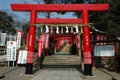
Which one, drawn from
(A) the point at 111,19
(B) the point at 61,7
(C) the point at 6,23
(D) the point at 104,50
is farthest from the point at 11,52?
(C) the point at 6,23

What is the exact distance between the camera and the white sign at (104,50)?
62.4ft

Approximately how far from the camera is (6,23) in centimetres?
6856

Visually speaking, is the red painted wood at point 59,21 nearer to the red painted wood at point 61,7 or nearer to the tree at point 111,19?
the red painted wood at point 61,7

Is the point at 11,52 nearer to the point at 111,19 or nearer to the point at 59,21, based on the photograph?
the point at 59,21

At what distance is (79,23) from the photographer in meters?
15.8

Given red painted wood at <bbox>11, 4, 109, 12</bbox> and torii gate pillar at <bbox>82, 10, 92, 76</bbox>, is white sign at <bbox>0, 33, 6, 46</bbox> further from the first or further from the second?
torii gate pillar at <bbox>82, 10, 92, 76</bbox>

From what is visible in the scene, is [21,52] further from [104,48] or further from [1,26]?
[1,26]

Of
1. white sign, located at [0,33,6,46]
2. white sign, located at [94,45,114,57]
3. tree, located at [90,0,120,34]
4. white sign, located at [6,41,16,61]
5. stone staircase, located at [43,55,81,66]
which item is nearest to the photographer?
white sign, located at [94,45,114,57]

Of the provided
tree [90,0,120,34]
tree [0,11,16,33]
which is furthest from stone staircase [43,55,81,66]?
tree [0,11,16,33]

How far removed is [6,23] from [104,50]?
52768mm

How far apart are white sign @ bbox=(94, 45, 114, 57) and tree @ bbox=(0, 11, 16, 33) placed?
166 ft

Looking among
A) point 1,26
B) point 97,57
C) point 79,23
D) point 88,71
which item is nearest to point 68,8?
point 79,23

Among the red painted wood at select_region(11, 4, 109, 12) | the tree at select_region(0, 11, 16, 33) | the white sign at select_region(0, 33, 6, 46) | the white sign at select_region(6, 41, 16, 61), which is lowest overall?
the white sign at select_region(6, 41, 16, 61)

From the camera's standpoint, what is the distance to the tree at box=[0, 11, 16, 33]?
222ft
